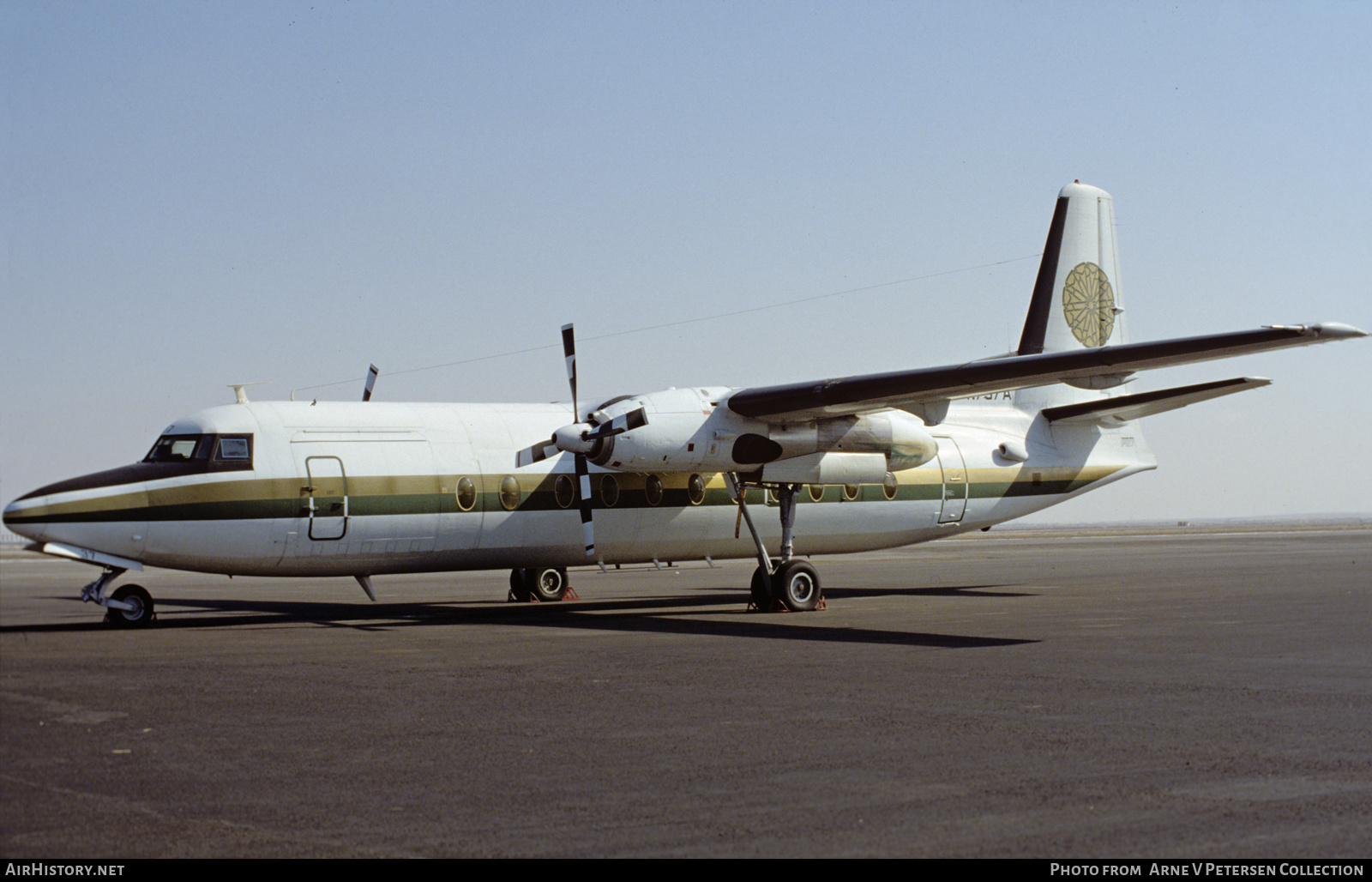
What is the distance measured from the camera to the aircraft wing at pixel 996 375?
53.2 feet

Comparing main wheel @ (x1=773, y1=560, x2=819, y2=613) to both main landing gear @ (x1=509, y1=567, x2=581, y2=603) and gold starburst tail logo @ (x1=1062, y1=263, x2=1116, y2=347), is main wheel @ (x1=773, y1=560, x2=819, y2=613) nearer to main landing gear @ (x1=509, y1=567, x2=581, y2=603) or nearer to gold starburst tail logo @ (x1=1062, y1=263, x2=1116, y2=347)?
main landing gear @ (x1=509, y1=567, x2=581, y2=603)

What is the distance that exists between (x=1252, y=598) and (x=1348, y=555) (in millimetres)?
25682

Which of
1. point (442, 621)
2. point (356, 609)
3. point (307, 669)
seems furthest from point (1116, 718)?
point (356, 609)

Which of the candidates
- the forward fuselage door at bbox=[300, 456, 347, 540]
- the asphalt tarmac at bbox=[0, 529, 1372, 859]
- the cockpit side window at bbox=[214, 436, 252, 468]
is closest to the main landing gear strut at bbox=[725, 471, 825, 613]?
the asphalt tarmac at bbox=[0, 529, 1372, 859]

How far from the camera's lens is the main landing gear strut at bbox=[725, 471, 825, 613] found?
2242 cm

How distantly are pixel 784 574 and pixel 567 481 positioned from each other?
447 cm

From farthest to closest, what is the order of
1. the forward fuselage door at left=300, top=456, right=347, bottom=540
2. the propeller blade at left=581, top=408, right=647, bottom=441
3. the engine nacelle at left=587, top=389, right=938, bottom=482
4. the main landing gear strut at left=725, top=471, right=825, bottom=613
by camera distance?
the main landing gear strut at left=725, top=471, right=825, bottom=613 → the engine nacelle at left=587, top=389, right=938, bottom=482 → the propeller blade at left=581, top=408, right=647, bottom=441 → the forward fuselage door at left=300, top=456, right=347, bottom=540

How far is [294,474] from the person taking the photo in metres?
20.2

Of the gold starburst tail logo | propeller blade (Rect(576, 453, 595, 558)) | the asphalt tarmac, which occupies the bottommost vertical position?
the asphalt tarmac

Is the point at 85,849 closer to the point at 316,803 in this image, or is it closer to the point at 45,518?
the point at 316,803

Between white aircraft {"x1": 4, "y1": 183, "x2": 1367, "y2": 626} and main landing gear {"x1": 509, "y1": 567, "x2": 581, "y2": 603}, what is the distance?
5 cm

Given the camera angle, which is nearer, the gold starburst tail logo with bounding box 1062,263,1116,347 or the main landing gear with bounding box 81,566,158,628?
the main landing gear with bounding box 81,566,158,628

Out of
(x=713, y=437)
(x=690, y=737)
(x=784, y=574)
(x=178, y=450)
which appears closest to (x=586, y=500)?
(x=713, y=437)

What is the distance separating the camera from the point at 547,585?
85.0 feet
